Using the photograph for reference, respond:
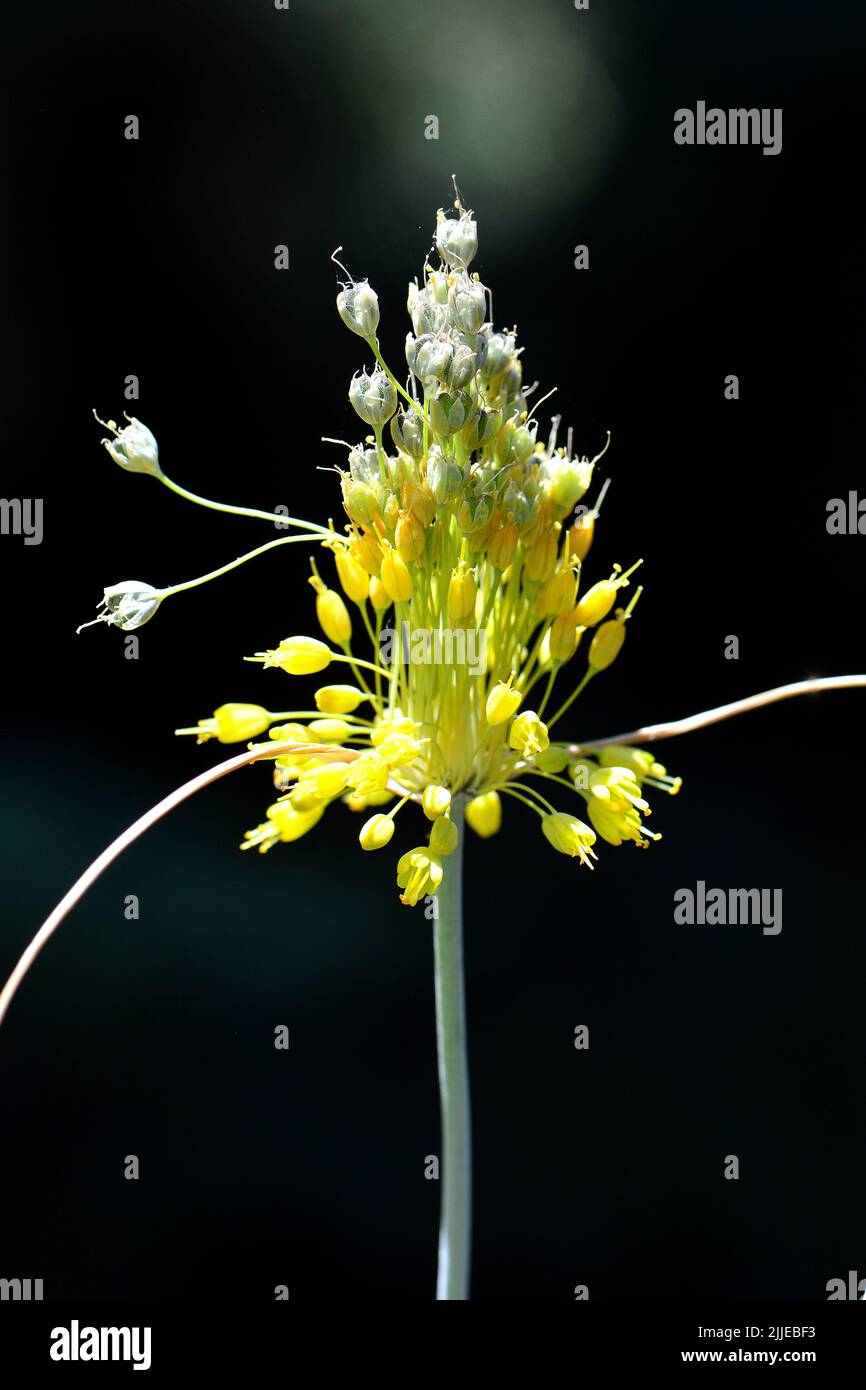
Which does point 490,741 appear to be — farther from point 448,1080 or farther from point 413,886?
point 448,1080

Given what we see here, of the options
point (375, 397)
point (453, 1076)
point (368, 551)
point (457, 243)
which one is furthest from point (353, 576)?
point (453, 1076)

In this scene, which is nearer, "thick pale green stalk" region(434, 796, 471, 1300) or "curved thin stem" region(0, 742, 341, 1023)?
"curved thin stem" region(0, 742, 341, 1023)

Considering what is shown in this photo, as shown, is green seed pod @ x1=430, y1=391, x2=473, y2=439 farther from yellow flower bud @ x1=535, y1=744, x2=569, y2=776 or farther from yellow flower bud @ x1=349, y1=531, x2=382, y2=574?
yellow flower bud @ x1=535, y1=744, x2=569, y2=776

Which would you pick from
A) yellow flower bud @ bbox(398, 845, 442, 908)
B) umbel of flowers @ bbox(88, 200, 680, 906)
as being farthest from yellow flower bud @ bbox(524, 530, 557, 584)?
yellow flower bud @ bbox(398, 845, 442, 908)

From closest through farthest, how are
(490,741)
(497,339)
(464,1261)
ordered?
(497,339) → (490,741) → (464,1261)

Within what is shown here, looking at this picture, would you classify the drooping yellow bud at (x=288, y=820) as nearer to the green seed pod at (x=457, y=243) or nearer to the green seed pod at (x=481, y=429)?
the green seed pod at (x=481, y=429)
